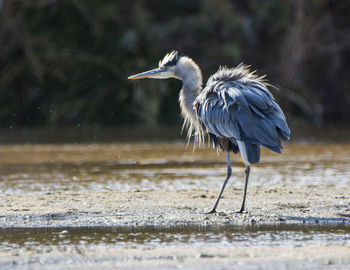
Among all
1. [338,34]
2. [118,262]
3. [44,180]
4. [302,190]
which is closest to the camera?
[118,262]

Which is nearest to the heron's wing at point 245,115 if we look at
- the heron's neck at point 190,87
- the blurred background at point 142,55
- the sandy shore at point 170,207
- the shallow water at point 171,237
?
the sandy shore at point 170,207

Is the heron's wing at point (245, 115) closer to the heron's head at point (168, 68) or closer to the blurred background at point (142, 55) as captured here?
the heron's head at point (168, 68)

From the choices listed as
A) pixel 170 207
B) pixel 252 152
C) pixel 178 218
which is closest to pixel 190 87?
pixel 252 152

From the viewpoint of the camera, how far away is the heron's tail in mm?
6653

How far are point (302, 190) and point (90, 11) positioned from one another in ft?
38.9

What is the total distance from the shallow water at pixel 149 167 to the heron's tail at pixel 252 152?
1.70 m

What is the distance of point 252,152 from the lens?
670 centimetres

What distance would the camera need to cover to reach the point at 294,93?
57.7 ft

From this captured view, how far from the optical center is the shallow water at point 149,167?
8.51 metres

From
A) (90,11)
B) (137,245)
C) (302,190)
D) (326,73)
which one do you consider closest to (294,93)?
(326,73)

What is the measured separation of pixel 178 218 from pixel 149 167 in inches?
163

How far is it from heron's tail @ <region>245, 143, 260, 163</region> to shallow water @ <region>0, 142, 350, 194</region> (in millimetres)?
1699

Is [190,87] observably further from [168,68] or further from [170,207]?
[170,207]

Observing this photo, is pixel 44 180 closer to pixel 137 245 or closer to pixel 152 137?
pixel 137 245
